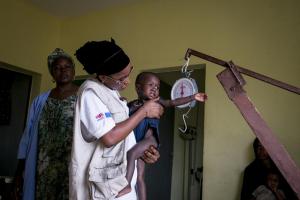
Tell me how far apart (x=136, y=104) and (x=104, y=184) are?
666 millimetres

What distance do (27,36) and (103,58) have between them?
270 centimetres

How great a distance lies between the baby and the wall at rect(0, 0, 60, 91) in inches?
83.7

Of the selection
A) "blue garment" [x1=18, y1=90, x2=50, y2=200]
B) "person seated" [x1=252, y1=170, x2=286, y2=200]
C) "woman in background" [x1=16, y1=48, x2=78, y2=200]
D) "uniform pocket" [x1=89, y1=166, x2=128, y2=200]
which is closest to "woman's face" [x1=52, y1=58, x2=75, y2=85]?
"woman in background" [x1=16, y1=48, x2=78, y2=200]

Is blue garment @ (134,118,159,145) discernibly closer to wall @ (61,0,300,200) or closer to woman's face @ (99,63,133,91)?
woman's face @ (99,63,133,91)

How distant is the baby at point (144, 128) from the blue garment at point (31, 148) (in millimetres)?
671

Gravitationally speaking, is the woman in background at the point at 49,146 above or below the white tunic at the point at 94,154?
above

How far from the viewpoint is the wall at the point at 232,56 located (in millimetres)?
2492

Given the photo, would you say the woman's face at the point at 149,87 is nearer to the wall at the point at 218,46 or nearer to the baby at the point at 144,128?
the baby at the point at 144,128

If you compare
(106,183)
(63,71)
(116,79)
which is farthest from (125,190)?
(63,71)

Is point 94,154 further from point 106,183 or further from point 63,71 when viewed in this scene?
point 63,71

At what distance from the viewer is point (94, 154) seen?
111cm

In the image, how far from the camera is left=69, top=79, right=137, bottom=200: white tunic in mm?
1074

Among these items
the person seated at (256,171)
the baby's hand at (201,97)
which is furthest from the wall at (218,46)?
the baby's hand at (201,97)

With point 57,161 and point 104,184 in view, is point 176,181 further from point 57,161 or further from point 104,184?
point 104,184
